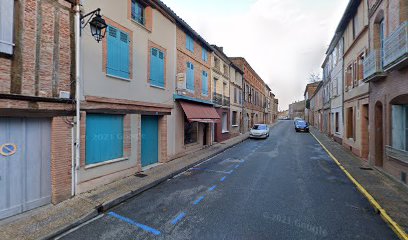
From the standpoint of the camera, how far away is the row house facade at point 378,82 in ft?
23.7

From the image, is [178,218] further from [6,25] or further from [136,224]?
[6,25]

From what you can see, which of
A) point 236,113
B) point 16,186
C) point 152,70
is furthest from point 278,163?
point 236,113

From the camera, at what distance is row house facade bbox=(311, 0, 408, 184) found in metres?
7.22

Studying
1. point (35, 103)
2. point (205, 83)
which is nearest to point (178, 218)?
point (35, 103)

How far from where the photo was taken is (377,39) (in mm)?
9688

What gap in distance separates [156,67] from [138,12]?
2405 millimetres

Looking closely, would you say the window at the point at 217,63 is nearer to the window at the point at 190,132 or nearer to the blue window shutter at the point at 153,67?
the window at the point at 190,132

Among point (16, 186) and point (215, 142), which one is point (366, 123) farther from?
point (16, 186)

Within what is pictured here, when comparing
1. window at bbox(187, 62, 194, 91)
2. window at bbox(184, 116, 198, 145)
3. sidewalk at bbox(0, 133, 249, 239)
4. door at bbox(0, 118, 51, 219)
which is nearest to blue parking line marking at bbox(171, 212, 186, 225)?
sidewalk at bbox(0, 133, 249, 239)

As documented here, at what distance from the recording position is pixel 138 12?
9.32 meters

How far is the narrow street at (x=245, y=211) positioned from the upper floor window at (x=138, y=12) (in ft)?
22.6

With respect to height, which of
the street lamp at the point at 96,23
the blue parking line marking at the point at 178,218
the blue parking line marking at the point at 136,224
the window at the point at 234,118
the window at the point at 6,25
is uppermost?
the street lamp at the point at 96,23

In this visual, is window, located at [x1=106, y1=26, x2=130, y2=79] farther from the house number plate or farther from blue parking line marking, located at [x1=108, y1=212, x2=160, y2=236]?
blue parking line marking, located at [x1=108, y1=212, x2=160, y2=236]

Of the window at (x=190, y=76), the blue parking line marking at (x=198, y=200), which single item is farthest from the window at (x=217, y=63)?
the blue parking line marking at (x=198, y=200)
